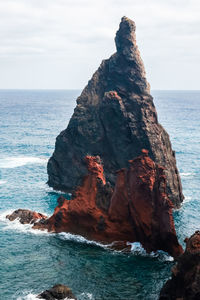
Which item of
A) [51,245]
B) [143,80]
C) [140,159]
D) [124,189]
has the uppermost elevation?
[143,80]

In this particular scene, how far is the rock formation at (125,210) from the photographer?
1989 inches

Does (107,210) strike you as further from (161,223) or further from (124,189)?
(161,223)

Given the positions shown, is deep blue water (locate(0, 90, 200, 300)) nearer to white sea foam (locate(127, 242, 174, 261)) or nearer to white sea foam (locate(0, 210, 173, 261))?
white sea foam (locate(0, 210, 173, 261))

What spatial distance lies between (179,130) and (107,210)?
4482 inches

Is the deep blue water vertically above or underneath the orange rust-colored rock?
underneath

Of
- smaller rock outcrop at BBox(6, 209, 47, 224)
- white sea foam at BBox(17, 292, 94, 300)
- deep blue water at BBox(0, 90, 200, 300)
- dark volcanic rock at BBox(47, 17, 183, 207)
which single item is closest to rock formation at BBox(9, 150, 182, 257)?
smaller rock outcrop at BBox(6, 209, 47, 224)

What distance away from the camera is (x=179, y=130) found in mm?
163750

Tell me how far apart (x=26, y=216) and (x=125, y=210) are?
16.7m

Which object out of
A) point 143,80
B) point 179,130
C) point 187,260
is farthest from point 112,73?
point 179,130

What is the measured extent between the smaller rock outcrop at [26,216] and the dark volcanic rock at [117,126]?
14.2m

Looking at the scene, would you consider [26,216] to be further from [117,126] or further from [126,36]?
[126,36]

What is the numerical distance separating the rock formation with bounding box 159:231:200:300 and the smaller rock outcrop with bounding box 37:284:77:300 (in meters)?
8.75

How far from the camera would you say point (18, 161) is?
103m

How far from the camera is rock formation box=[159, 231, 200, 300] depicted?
32.4 meters
